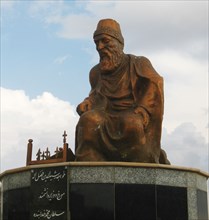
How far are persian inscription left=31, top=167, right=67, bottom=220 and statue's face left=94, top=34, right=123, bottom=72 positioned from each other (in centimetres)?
272

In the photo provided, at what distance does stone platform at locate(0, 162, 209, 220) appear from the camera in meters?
8.84

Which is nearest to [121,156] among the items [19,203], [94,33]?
[19,203]

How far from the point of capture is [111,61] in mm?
10844

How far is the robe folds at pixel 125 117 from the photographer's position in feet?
32.7

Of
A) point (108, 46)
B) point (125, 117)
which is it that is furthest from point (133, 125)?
point (108, 46)

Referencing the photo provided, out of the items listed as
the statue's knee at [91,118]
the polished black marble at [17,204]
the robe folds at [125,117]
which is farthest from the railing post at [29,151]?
the statue's knee at [91,118]

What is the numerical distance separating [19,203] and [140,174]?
7.13 ft

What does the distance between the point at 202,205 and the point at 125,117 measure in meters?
2.16

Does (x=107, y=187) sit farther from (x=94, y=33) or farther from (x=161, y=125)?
(x=94, y=33)

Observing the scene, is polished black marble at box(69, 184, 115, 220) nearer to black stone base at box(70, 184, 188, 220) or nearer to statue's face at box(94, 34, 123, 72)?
black stone base at box(70, 184, 188, 220)

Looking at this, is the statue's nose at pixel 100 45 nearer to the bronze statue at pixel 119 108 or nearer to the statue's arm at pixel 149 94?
the bronze statue at pixel 119 108

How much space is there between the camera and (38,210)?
905 centimetres

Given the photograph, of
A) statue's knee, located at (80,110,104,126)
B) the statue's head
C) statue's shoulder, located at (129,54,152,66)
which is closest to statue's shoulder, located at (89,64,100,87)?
the statue's head

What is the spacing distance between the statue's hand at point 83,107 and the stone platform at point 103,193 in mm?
1976
